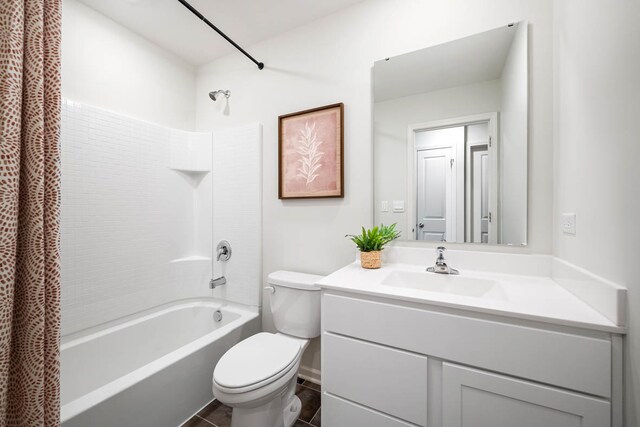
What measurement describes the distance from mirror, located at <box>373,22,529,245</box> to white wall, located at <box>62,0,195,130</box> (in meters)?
1.70

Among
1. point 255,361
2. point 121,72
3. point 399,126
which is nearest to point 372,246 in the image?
point 399,126

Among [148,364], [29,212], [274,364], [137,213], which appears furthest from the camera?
[137,213]

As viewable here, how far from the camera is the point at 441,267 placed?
1323mm

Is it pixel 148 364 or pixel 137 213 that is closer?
pixel 148 364

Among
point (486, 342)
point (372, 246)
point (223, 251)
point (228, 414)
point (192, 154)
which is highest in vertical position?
point (192, 154)

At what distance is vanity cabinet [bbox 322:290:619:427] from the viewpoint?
77 cm

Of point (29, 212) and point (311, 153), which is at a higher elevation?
point (311, 153)

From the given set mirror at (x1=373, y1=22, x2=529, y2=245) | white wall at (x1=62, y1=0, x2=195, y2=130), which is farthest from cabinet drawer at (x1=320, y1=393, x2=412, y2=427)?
white wall at (x1=62, y1=0, x2=195, y2=130)

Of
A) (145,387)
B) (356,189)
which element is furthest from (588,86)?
(145,387)

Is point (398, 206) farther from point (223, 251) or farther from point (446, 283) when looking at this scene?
point (223, 251)

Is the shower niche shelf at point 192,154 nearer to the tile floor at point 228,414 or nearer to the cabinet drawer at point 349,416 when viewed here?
the tile floor at point 228,414

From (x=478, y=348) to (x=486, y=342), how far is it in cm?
4

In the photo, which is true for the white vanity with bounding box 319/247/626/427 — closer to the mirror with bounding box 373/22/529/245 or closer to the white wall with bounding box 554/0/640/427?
the white wall with bounding box 554/0/640/427

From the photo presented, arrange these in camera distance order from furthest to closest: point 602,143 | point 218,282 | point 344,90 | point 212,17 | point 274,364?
point 218,282
point 212,17
point 344,90
point 274,364
point 602,143
